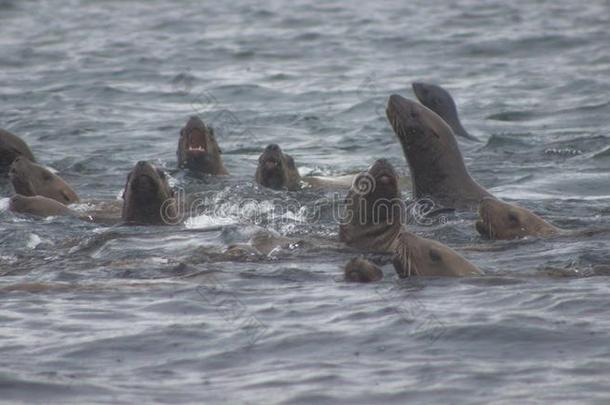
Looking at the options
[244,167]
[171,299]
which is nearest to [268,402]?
[171,299]

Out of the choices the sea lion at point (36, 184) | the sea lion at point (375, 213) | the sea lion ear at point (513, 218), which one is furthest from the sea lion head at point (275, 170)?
the sea lion ear at point (513, 218)

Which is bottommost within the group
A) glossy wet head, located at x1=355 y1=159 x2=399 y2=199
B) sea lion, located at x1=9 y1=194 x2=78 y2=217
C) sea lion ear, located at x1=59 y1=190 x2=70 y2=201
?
sea lion ear, located at x1=59 y1=190 x2=70 y2=201

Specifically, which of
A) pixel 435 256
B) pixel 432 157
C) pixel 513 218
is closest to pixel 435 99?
pixel 432 157

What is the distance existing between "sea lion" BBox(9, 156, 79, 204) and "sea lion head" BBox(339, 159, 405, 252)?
342 centimetres

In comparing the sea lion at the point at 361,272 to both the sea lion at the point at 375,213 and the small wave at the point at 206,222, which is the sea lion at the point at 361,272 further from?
the small wave at the point at 206,222

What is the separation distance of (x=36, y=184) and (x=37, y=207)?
1.04m

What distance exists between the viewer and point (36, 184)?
12.9 metres

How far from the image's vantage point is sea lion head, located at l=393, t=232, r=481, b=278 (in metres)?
8.91

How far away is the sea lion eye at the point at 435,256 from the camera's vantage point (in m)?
8.92

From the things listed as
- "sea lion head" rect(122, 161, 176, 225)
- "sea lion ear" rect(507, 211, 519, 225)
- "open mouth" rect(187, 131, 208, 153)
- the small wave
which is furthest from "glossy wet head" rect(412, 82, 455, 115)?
"sea lion ear" rect(507, 211, 519, 225)

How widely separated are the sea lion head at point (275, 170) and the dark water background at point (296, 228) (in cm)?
19

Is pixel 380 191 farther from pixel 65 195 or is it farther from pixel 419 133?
pixel 65 195

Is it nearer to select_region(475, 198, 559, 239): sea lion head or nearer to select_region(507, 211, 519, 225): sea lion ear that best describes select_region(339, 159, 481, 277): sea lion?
select_region(475, 198, 559, 239): sea lion head

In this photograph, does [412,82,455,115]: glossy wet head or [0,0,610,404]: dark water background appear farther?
[412,82,455,115]: glossy wet head
